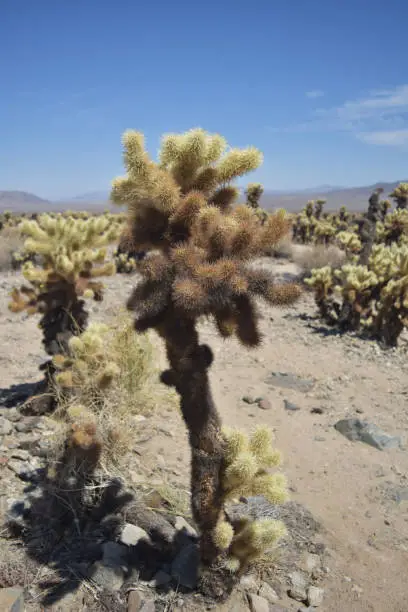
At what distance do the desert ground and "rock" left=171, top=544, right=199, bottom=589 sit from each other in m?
0.09

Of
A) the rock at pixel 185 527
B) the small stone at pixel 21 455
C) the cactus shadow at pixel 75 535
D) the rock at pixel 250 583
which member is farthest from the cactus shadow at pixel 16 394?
the rock at pixel 250 583

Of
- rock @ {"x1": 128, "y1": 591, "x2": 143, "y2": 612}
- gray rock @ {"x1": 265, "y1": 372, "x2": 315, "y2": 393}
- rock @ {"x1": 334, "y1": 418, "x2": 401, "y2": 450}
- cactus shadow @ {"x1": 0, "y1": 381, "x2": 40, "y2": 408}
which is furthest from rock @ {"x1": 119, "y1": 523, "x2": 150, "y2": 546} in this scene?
gray rock @ {"x1": 265, "y1": 372, "x2": 315, "y2": 393}

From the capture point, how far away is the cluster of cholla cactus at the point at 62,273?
16.6ft

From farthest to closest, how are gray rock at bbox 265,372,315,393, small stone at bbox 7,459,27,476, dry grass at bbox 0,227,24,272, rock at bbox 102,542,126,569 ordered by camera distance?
dry grass at bbox 0,227,24,272 → gray rock at bbox 265,372,315,393 → small stone at bbox 7,459,27,476 → rock at bbox 102,542,126,569

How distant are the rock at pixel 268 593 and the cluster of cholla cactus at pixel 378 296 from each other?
Result: 19.9ft

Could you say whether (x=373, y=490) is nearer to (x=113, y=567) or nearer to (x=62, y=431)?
(x=113, y=567)

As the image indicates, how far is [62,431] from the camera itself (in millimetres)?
3953

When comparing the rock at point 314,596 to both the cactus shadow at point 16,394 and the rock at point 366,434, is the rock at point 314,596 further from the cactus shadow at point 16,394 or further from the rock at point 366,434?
the cactus shadow at point 16,394

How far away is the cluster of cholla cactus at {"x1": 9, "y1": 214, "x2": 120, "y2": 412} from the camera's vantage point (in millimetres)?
5051

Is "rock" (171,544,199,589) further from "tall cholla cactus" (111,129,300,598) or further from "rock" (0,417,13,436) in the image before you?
"rock" (0,417,13,436)

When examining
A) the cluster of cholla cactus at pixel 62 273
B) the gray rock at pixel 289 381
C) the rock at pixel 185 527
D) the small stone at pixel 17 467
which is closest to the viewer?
the rock at pixel 185 527

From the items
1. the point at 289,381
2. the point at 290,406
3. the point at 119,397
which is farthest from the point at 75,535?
the point at 289,381

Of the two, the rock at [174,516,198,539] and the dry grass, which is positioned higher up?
the dry grass

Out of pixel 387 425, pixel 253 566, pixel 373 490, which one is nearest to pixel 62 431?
pixel 253 566
